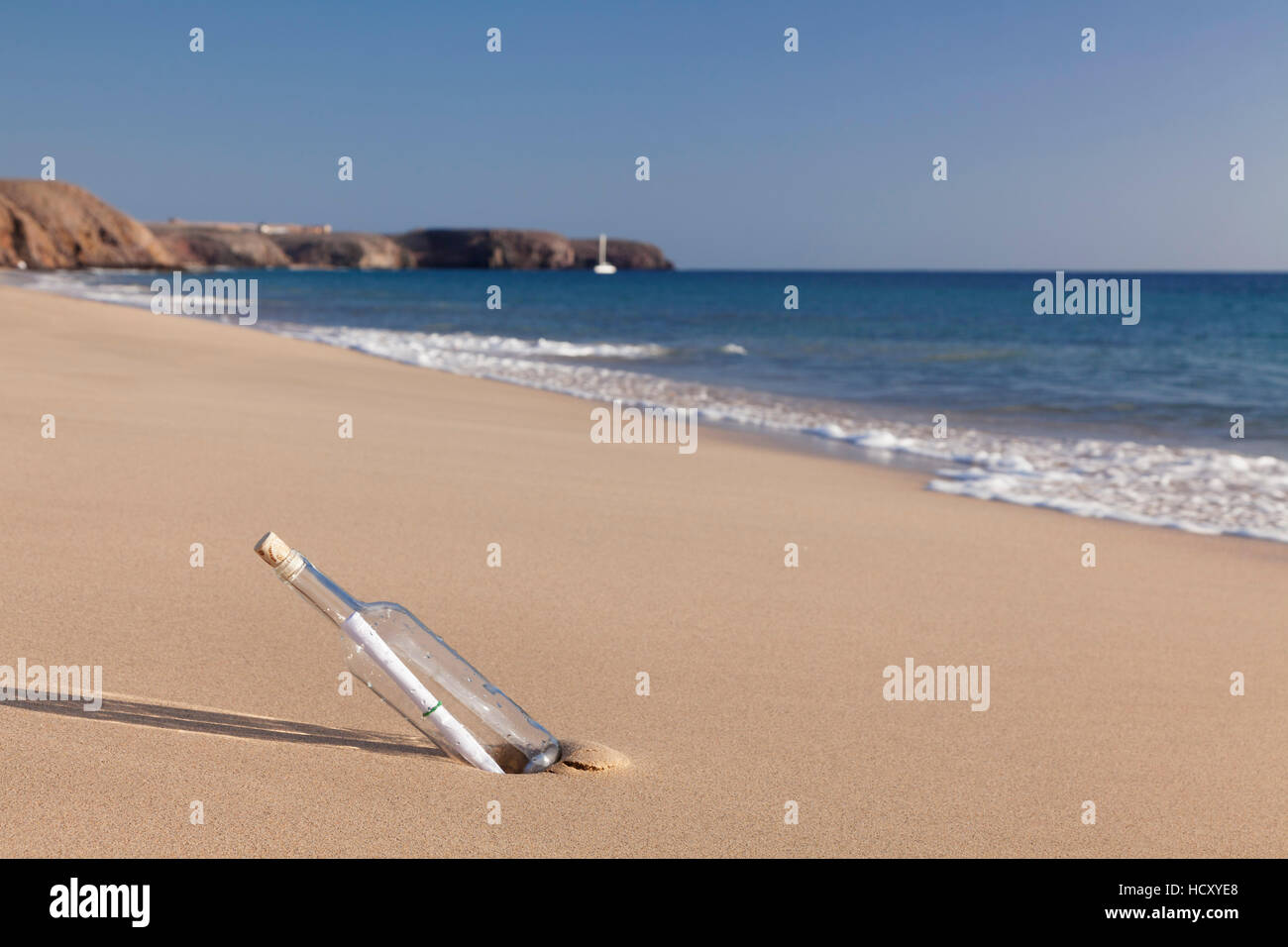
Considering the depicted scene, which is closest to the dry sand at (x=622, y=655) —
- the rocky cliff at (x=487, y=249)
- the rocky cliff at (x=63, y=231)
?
the rocky cliff at (x=63, y=231)

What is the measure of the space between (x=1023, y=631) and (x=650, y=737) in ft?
6.68

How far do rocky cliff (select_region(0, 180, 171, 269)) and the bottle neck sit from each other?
357 feet

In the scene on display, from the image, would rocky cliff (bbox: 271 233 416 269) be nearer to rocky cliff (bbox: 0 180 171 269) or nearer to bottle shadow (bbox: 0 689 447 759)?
rocky cliff (bbox: 0 180 171 269)

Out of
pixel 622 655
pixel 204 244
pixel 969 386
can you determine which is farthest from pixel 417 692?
pixel 204 244

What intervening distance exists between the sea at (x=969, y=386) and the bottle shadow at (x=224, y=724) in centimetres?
590

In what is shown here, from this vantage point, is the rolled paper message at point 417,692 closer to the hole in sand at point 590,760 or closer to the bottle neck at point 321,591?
the bottle neck at point 321,591

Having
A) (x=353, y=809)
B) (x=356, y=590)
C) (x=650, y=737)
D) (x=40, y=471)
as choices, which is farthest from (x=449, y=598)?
(x=40, y=471)

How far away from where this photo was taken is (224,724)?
2.79 metres

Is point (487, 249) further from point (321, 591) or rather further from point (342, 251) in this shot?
point (321, 591)

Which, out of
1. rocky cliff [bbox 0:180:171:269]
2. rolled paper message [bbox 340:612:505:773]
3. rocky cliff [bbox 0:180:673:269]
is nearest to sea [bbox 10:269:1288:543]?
rolled paper message [bbox 340:612:505:773]

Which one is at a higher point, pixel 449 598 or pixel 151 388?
pixel 151 388

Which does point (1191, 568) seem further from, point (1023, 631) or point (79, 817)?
point (79, 817)

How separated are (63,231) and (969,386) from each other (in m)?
108
